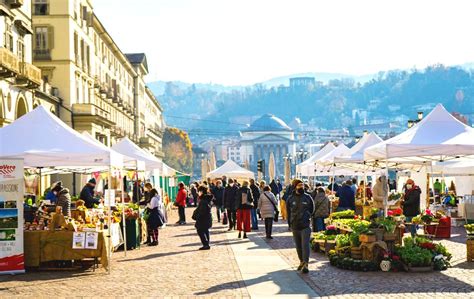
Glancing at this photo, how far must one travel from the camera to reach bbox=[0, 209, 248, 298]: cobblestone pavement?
13.7 m

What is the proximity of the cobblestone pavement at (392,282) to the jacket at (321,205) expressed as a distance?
597cm

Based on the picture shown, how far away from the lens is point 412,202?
2166 centimetres

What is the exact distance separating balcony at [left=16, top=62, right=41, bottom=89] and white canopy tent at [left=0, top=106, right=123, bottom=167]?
21198 millimetres

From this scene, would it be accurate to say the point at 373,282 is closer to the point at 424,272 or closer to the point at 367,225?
the point at 424,272

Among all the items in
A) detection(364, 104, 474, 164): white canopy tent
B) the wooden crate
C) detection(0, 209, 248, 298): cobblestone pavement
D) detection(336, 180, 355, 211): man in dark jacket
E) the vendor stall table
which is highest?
detection(364, 104, 474, 164): white canopy tent

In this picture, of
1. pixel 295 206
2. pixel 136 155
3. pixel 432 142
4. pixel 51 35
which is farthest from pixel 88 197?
pixel 51 35

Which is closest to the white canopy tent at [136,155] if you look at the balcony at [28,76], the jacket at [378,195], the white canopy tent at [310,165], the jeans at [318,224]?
the balcony at [28,76]

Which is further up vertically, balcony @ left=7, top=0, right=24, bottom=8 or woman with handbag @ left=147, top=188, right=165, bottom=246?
balcony @ left=7, top=0, right=24, bottom=8

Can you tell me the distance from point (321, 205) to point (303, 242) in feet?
27.6

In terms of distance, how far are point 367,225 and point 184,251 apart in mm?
5874

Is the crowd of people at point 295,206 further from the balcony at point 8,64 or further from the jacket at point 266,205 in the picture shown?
the balcony at point 8,64

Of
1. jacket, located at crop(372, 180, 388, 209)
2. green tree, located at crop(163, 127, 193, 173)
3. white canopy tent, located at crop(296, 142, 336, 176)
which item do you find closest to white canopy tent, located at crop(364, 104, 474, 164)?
jacket, located at crop(372, 180, 388, 209)

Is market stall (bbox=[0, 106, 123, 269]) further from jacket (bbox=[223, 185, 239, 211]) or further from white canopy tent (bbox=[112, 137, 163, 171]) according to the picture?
white canopy tent (bbox=[112, 137, 163, 171])

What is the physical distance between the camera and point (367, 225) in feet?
57.9
